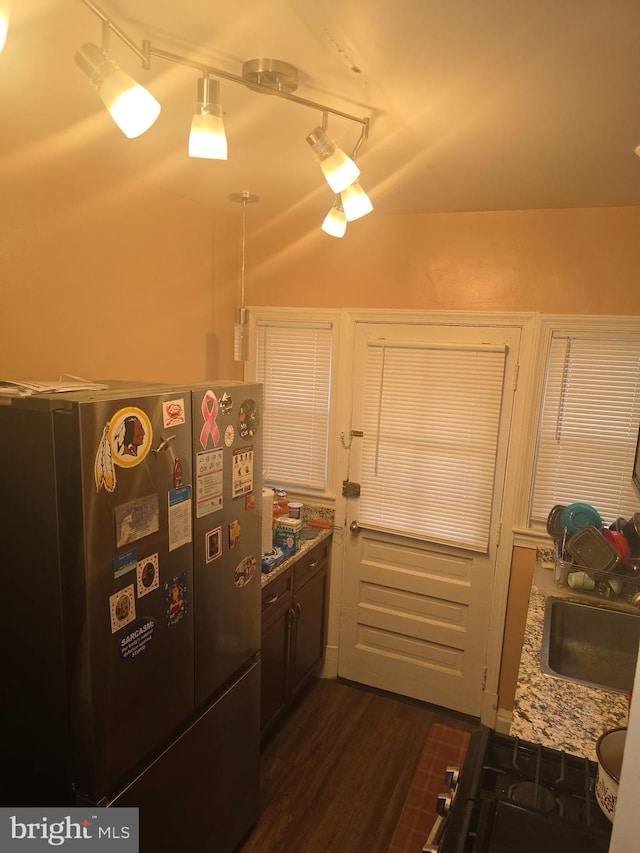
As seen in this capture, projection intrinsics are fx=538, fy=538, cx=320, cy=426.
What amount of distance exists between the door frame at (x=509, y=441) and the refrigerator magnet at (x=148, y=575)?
5.45ft

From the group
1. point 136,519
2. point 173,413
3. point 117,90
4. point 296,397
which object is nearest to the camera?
point 117,90

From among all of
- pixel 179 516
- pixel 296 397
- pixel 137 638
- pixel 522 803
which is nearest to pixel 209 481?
pixel 179 516

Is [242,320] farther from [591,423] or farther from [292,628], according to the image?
[591,423]

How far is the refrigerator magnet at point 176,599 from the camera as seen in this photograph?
5.18 feet

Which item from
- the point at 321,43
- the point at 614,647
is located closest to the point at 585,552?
the point at 614,647

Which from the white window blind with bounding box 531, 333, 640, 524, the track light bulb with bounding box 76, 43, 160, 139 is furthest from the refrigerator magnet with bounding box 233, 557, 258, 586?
the white window blind with bounding box 531, 333, 640, 524

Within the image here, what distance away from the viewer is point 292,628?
273cm

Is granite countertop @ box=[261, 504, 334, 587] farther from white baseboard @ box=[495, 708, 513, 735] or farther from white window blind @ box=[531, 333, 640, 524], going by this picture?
white baseboard @ box=[495, 708, 513, 735]

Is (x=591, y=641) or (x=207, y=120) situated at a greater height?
(x=207, y=120)


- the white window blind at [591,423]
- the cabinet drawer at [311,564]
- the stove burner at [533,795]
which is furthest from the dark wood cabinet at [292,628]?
the stove burner at [533,795]

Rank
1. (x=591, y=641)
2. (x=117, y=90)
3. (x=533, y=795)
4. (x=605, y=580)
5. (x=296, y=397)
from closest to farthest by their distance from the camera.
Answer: (x=117, y=90), (x=533, y=795), (x=591, y=641), (x=605, y=580), (x=296, y=397)

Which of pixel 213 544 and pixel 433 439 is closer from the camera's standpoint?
pixel 213 544

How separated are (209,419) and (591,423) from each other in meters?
1.84

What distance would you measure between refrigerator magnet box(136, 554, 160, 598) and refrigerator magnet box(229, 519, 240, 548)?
36 cm
